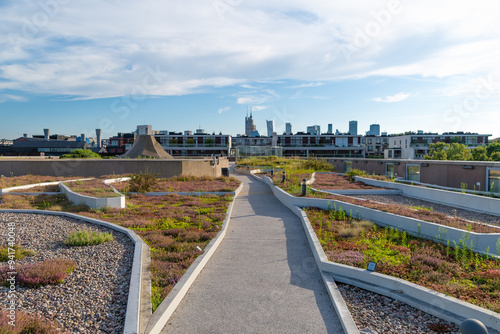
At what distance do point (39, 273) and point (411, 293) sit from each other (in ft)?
20.8

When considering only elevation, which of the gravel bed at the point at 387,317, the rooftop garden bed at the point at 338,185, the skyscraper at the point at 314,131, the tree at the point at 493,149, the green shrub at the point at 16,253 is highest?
the skyscraper at the point at 314,131

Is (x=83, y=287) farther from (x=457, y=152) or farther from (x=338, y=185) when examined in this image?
(x=457, y=152)

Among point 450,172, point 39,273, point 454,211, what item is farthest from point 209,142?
point 39,273

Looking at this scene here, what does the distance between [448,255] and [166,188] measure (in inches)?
571

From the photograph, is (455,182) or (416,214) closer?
(416,214)

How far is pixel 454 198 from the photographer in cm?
1369

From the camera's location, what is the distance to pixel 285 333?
443 centimetres

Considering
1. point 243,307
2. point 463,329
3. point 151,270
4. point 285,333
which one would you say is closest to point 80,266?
point 151,270

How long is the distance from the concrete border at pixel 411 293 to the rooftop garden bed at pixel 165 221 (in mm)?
3021

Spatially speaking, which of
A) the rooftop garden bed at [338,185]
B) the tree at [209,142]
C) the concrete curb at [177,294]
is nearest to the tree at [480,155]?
the rooftop garden bed at [338,185]

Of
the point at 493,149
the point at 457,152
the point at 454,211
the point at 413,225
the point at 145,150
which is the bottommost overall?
the point at 454,211

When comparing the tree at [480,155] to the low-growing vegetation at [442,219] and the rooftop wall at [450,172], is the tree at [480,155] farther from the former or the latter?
the low-growing vegetation at [442,219]

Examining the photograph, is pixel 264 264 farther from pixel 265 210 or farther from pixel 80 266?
pixel 265 210

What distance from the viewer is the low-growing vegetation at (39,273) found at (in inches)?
209
